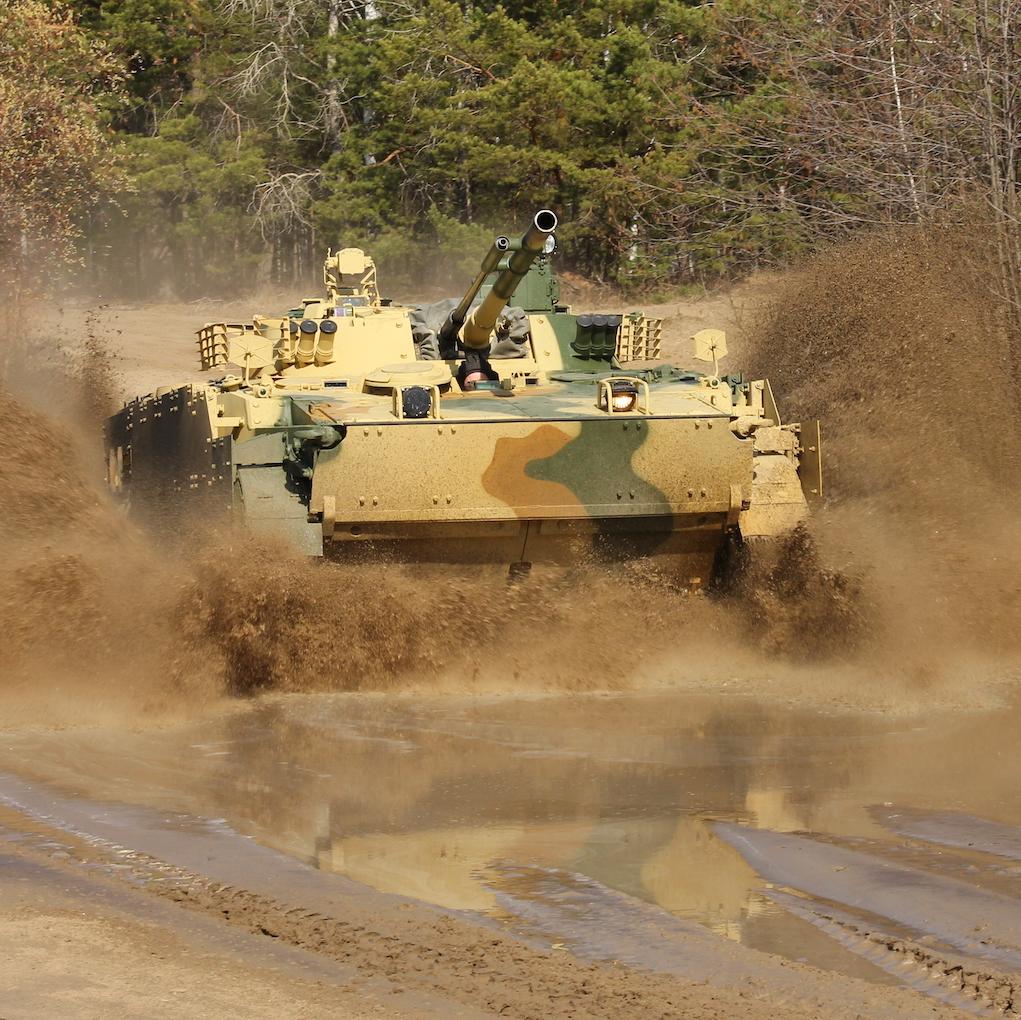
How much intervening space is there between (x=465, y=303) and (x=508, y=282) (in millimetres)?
870

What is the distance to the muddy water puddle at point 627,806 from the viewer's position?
5.47m

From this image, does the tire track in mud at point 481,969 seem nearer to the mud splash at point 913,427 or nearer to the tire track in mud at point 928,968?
the tire track in mud at point 928,968

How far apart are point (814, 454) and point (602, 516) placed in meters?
1.86

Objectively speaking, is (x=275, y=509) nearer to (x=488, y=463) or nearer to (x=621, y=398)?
(x=488, y=463)

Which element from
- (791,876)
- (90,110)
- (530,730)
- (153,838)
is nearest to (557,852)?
(791,876)

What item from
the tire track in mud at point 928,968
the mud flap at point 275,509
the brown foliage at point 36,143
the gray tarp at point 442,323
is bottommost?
the tire track in mud at point 928,968

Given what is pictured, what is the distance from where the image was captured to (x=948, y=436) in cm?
1491

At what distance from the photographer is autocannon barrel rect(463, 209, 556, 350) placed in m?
10.8

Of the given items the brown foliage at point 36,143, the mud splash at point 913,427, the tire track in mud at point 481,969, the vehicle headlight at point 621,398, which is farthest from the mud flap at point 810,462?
the brown foliage at point 36,143

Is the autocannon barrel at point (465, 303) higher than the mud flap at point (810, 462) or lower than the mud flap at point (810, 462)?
higher

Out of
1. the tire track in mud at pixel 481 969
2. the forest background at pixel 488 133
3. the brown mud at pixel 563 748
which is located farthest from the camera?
the forest background at pixel 488 133

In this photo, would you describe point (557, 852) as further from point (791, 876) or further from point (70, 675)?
point (70, 675)

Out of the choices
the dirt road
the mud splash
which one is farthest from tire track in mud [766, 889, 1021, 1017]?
the mud splash

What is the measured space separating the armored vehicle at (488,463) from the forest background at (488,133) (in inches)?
286
